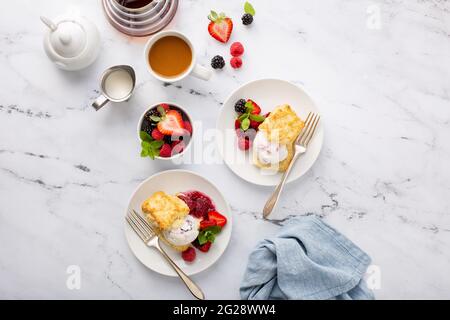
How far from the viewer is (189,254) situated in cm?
167

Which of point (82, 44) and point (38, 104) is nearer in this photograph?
point (82, 44)

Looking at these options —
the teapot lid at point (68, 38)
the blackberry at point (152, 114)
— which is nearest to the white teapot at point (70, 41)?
the teapot lid at point (68, 38)

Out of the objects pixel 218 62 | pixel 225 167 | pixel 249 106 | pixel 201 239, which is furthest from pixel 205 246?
pixel 218 62

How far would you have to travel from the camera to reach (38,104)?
175 cm

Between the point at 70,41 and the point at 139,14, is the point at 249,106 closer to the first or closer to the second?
the point at 139,14

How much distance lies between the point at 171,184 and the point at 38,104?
1.79 feet

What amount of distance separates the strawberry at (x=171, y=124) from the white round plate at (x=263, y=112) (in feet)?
0.44

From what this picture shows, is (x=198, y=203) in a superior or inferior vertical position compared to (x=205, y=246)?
superior

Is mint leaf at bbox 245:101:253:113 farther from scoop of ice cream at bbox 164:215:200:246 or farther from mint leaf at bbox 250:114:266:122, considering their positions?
scoop of ice cream at bbox 164:215:200:246

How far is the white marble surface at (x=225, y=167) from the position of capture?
1.74 metres

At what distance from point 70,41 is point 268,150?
Result: 718 mm

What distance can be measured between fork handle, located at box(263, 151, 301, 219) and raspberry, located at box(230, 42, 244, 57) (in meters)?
0.39
